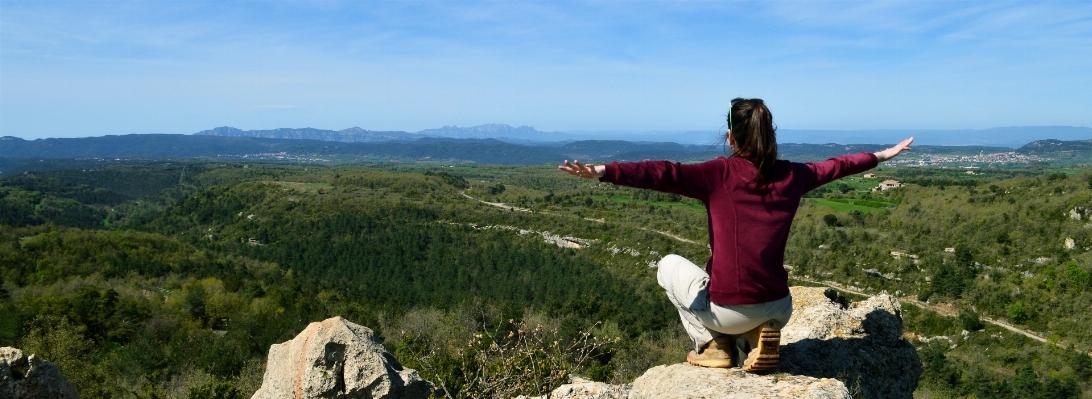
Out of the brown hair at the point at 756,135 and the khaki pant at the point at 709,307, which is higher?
the brown hair at the point at 756,135

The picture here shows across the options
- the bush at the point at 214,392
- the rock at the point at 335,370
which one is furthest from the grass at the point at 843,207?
the rock at the point at 335,370

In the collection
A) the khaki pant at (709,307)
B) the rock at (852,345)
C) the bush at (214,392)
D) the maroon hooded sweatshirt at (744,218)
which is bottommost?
the bush at (214,392)

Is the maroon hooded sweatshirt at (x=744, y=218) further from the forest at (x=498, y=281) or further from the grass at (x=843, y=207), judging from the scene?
the grass at (x=843, y=207)

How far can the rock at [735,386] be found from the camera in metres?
3.95

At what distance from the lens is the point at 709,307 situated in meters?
4.16

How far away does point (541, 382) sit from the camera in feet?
18.8

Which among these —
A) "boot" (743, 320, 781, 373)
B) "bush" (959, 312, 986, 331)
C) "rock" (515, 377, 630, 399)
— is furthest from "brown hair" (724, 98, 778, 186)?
"bush" (959, 312, 986, 331)

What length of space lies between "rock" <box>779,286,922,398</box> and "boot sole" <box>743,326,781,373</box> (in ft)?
2.99

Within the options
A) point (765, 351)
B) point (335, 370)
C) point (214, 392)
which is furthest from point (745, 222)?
point (214, 392)

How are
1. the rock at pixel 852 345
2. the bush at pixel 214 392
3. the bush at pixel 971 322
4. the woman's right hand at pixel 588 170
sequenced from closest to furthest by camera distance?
the woman's right hand at pixel 588 170 → the rock at pixel 852 345 → the bush at pixel 214 392 → the bush at pixel 971 322

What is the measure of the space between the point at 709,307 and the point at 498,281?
150 feet

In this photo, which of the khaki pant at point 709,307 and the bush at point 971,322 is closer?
the khaki pant at point 709,307

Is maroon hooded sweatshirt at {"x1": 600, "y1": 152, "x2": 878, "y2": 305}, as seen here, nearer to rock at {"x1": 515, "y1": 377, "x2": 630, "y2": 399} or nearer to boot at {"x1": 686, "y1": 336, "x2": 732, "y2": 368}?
boot at {"x1": 686, "y1": 336, "x2": 732, "y2": 368}

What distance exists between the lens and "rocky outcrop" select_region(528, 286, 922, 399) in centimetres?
413
